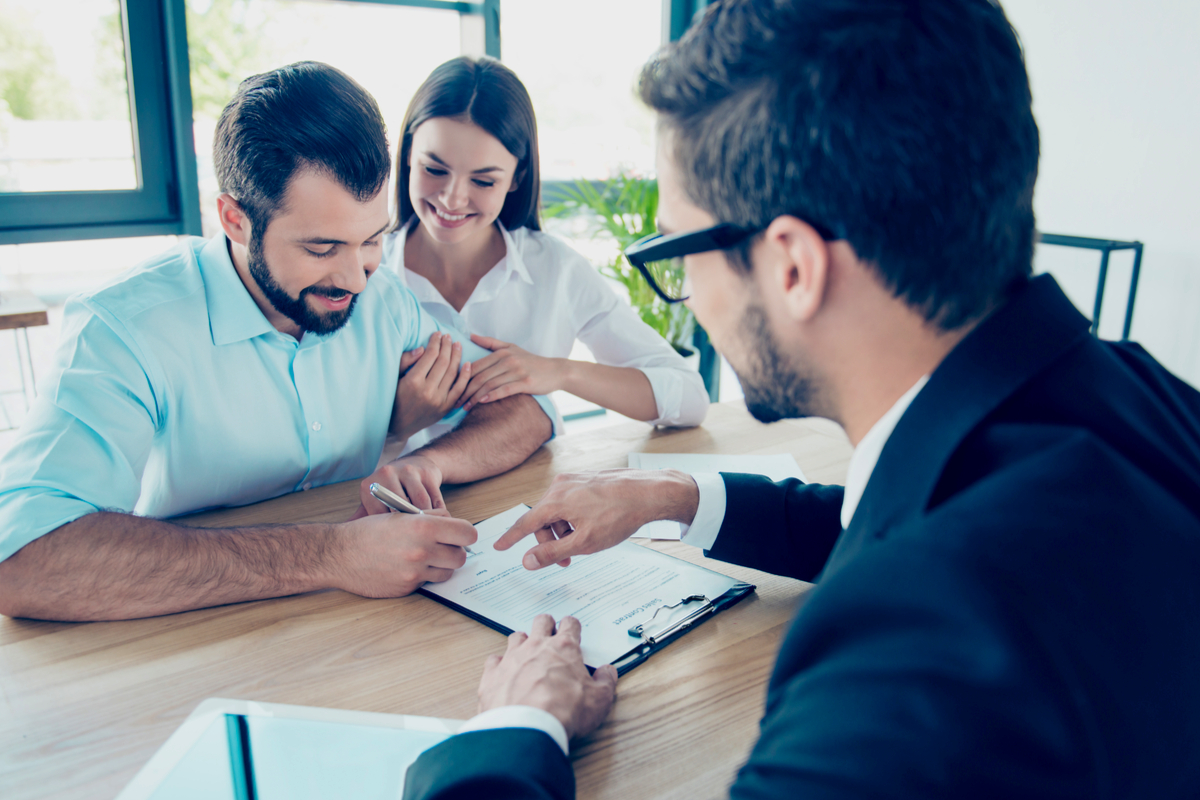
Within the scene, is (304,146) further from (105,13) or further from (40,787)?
(105,13)

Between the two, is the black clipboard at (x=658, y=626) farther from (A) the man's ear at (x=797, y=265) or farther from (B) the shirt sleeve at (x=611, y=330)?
(B) the shirt sleeve at (x=611, y=330)

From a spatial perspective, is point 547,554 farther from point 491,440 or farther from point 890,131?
point 890,131

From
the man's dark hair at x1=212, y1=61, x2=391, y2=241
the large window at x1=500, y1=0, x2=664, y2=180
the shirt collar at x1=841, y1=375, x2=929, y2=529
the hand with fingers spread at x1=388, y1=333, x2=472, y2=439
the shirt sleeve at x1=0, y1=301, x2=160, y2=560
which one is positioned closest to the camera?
the shirt collar at x1=841, y1=375, x2=929, y2=529

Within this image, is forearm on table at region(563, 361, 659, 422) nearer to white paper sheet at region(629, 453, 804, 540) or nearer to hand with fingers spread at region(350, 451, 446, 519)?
white paper sheet at region(629, 453, 804, 540)

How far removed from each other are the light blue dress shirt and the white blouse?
0.33m

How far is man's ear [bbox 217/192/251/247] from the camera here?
1299 millimetres

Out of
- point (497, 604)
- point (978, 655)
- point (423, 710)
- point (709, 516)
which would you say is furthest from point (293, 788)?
point (978, 655)

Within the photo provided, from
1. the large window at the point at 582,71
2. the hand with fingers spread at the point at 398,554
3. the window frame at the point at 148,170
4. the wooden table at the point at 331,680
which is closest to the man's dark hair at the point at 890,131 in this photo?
the wooden table at the point at 331,680

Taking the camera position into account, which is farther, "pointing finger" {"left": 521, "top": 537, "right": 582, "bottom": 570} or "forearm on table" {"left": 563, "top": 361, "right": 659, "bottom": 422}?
"forearm on table" {"left": 563, "top": 361, "right": 659, "bottom": 422}

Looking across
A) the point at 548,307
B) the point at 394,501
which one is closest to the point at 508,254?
the point at 548,307

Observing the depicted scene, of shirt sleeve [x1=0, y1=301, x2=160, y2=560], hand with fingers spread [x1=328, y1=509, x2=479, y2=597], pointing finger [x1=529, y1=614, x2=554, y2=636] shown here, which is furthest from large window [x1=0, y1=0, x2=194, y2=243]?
pointing finger [x1=529, y1=614, x2=554, y2=636]

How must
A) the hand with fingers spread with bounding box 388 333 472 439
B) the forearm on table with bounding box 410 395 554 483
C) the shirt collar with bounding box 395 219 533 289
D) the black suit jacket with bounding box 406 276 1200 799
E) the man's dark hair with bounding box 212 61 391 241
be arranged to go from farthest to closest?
1. the shirt collar with bounding box 395 219 533 289
2. the hand with fingers spread with bounding box 388 333 472 439
3. the forearm on table with bounding box 410 395 554 483
4. the man's dark hair with bounding box 212 61 391 241
5. the black suit jacket with bounding box 406 276 1200 799

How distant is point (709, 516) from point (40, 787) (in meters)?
0.77

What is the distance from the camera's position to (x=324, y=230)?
50.8 inches
